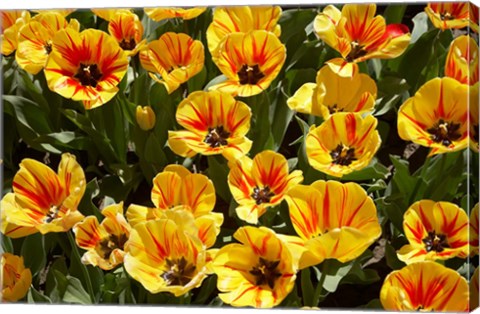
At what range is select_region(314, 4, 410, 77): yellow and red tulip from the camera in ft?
5.50

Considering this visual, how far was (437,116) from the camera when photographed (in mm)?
1634

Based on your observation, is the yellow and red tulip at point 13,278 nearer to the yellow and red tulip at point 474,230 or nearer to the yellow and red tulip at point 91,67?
the yellow and red tulip at point 91,67

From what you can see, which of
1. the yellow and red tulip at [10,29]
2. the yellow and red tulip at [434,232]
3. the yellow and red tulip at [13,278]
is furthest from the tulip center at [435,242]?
the yellow and red tulip at [10,29]

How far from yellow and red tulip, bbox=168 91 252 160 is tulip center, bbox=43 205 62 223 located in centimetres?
23

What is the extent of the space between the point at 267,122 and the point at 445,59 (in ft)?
1.01

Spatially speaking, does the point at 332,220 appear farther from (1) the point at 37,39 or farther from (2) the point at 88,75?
(1) the point at 37,39

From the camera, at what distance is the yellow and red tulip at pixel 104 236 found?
5.70 feet

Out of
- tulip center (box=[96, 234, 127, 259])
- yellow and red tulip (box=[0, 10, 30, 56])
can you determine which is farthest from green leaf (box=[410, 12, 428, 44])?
yellow and red tulip (box=[0, 10, 30, 56])

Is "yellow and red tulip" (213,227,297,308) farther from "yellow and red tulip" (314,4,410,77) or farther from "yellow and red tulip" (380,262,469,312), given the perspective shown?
"yellow and red tulip" (314,4,410,77)

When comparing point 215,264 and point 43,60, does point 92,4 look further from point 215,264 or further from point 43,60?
point 215,264

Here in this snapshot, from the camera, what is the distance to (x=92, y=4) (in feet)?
5.90

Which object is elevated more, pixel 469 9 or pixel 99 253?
pixel 469 9

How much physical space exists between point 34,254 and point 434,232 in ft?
2.27

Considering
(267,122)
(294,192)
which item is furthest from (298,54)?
(294,192)
